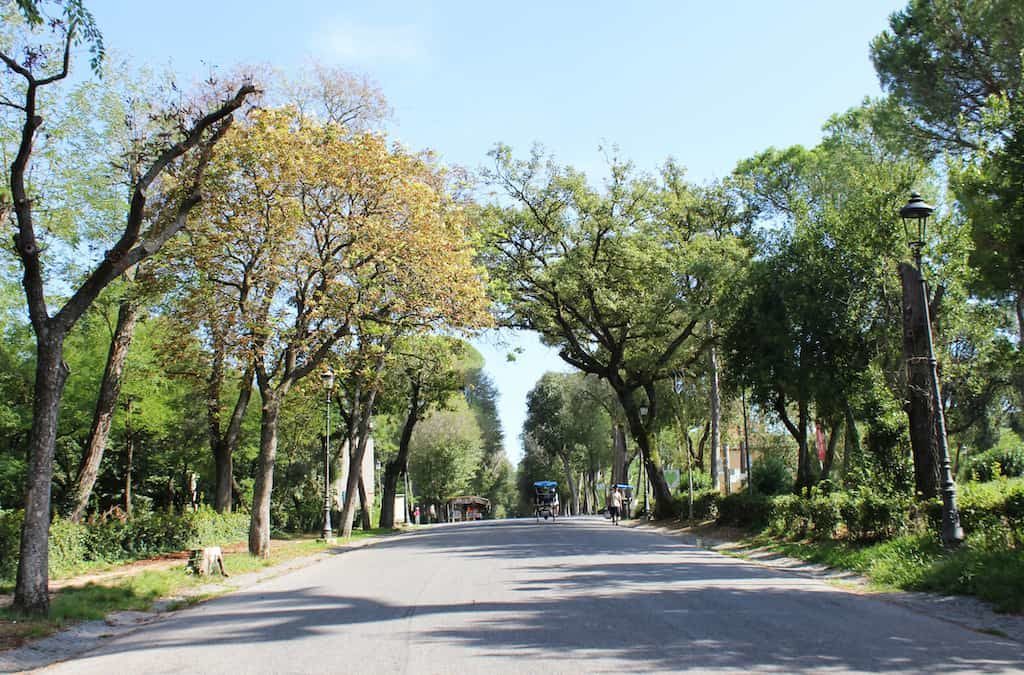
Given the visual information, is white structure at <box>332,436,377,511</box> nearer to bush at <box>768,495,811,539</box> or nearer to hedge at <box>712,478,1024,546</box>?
bush at <box>768,495,811,539</box>

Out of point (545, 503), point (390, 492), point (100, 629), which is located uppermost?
point (390, 492)

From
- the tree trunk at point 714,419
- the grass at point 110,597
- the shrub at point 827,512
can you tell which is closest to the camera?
the grass at point 110,597

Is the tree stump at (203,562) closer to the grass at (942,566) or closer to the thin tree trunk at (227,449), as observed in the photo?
the thin tree trunk at (227,449)

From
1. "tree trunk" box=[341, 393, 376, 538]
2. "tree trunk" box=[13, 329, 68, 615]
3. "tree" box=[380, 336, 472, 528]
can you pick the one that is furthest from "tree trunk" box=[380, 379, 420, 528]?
"tree trunk" box=[13, 329, 68, 615]

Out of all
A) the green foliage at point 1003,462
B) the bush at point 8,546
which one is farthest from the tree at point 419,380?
the green foliage at point 1003,462

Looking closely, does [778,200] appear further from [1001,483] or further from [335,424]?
[335,424]

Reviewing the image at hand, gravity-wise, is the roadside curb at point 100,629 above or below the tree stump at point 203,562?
below

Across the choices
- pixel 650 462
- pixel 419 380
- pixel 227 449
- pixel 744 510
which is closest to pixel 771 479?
pixel 744 510

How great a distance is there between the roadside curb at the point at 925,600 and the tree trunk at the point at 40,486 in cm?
1092

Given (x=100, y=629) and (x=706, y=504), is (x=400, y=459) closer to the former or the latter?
(x=706, y=504)

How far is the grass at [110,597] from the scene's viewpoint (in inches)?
379

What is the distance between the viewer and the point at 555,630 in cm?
827

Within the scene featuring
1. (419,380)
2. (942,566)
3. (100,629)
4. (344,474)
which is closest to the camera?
(100,629)

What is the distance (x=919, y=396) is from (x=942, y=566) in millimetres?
4619
